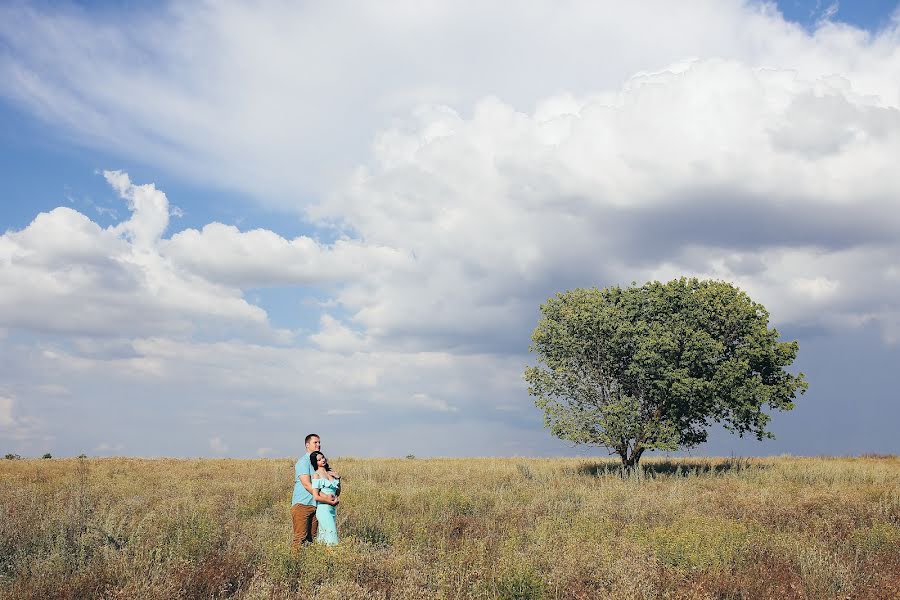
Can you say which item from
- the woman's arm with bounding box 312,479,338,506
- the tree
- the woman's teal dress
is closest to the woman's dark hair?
the woman's teal dress

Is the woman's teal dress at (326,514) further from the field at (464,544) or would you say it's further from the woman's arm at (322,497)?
the field at (464,544)

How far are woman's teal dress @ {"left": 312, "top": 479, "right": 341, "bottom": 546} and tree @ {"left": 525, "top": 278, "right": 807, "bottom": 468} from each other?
58.0ft

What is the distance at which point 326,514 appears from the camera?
10.1m

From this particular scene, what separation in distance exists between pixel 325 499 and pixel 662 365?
19.0 metres

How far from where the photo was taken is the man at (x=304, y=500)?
10203 mm

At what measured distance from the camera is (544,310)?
94.1ft

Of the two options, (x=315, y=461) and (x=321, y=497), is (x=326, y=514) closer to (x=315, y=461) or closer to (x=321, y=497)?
(x=321, y=497)

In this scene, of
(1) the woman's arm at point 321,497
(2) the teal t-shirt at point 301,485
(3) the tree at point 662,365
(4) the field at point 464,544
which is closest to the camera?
(4) the field at point 464,544

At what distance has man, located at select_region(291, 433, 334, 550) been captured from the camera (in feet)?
33.5

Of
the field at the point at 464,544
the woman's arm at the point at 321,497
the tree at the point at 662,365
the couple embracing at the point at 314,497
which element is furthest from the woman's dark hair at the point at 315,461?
the tree at the point at 662,365

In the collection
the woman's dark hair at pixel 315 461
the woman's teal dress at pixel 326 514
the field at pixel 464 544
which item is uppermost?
the woman's dark hair at pixel 315 461

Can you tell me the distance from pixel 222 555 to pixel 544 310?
20.8m

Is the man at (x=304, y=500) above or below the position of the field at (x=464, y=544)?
above

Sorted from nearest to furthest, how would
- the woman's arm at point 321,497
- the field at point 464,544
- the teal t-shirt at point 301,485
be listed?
the field at point 464,544 < the woman's arm at point 321,497 < the teal t-shirt at point 301,485
